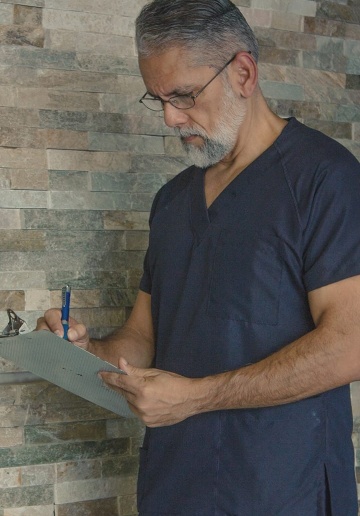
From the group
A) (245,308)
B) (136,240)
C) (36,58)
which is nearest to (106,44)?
(36,58)

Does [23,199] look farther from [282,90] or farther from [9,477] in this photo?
[282,90]

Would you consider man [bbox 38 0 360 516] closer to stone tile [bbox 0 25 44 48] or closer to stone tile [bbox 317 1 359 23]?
stone tile [bbox 0 25 44 48]

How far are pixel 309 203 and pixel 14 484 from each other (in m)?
0.94

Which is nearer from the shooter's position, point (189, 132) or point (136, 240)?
point (189, 132)

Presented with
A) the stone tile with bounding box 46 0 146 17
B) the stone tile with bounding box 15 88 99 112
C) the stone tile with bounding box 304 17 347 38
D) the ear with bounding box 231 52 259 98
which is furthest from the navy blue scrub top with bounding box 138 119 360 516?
the stone tile with bounding box 304 17 347 38

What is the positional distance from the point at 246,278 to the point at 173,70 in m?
0.38

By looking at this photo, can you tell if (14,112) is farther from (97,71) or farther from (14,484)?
(14,484)

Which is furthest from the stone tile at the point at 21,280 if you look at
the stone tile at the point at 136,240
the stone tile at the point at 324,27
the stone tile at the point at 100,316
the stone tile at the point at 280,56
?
the stone tile at the point at 324,27

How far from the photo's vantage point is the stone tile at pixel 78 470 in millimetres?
1905

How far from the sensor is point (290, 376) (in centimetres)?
134

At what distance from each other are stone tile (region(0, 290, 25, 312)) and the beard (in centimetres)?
54

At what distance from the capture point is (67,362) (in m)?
1.40

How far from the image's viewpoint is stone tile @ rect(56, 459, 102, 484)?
75.0 inches

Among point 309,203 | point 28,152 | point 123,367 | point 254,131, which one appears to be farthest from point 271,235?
point 28,152
